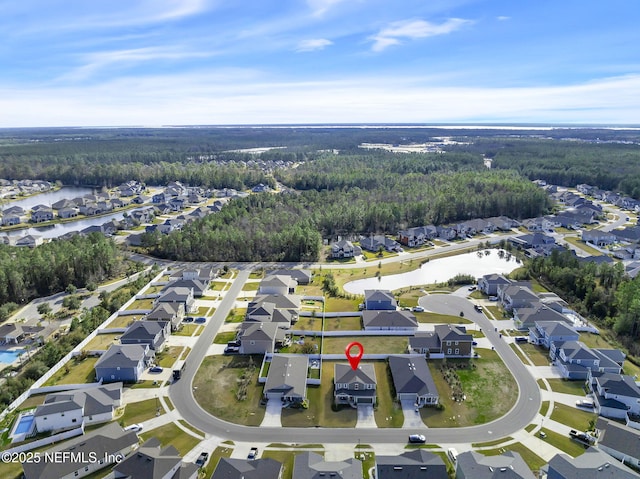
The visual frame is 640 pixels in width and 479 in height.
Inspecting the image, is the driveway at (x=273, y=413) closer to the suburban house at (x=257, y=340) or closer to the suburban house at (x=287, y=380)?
the suburban house at (x=287, y=380)

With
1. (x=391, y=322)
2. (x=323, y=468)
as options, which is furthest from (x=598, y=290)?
(x=323, y=468)

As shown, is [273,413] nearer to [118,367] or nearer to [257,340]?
[257,340]

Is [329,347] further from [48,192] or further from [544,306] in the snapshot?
[48,192]

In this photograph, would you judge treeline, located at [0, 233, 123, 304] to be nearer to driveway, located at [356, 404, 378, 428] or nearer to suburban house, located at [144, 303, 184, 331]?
suburban house, located at [144, 303, 184, 331]

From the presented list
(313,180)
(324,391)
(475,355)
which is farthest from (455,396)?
(313,180)

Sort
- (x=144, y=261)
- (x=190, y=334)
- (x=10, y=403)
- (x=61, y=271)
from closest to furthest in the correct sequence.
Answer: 1. (x=10, y=403)
2. (x=190, y=334)
3. (x=61, y=271)
4. (x=144, y=261)

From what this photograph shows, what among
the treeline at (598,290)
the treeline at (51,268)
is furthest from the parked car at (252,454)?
the treeline at (51,268)
